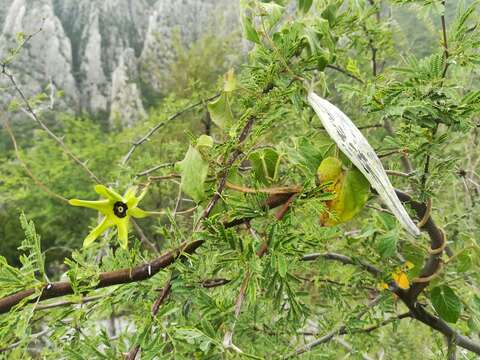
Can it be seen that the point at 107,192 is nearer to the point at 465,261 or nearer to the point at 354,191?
the point at 354,191

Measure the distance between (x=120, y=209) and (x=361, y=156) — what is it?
10.7 inches

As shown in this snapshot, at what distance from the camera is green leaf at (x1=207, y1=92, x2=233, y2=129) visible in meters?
0.55

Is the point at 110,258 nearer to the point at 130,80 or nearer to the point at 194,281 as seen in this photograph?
the point at 194,281

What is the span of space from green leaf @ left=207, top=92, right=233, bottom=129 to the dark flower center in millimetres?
183

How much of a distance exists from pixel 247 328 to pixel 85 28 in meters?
25.0


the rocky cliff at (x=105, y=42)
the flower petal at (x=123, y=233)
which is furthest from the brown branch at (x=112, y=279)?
the rocky cliff at (x=105, y=42)

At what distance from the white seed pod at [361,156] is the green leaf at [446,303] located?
324 mm

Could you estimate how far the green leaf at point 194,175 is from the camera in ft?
1.36

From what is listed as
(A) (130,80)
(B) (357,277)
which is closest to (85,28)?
(A) (130,80)

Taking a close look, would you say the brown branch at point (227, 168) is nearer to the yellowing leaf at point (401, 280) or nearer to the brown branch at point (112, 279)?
the brown branch at point (112, 279)

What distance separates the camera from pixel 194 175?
42 centimetres

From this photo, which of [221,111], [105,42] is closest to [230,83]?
[221,111]

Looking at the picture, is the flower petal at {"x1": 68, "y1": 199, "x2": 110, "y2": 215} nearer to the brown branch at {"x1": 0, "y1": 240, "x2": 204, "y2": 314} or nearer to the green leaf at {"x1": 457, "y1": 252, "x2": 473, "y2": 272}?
the brown branch at {"x1": 0, "y1": 240, "x2": 204, "y2": 314}

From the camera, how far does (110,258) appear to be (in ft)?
1.66
